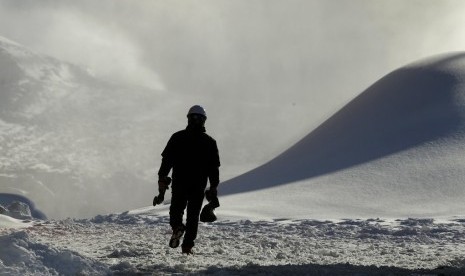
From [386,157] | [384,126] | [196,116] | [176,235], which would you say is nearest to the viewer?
[196,116]

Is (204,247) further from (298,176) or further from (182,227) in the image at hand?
(298,176)

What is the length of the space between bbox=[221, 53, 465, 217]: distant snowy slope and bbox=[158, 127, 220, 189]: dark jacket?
19.5m

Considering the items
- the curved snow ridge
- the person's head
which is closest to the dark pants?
the person's head

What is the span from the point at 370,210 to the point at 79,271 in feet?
77.0

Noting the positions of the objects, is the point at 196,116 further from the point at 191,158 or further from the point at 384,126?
the point at 384,126

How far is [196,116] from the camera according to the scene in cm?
1094

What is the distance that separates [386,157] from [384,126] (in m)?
7.22

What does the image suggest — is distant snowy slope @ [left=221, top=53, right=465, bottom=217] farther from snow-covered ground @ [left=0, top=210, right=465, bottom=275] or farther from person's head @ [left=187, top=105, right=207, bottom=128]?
person's head @ [left=187, top=105, right=207, bottom=128]

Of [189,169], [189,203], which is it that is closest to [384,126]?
[189,203]

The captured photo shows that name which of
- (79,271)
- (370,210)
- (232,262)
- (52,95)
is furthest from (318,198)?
(52,95)

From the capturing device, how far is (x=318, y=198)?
35.2 m

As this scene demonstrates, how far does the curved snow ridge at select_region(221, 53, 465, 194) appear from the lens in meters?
44.2

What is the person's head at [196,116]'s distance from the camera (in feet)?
35.7

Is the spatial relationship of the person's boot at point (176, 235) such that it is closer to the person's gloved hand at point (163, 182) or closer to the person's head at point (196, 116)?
the person's gloved hand at point (163, 182)
